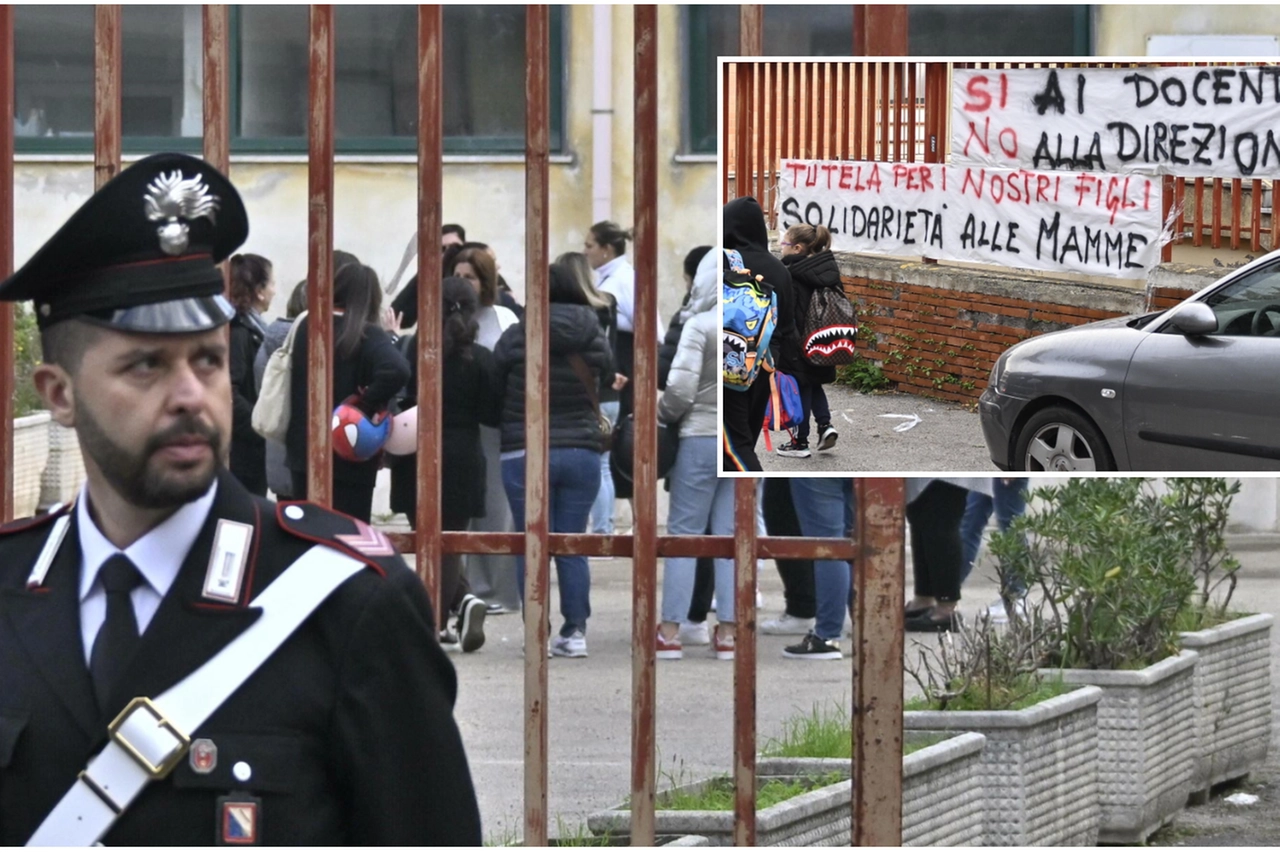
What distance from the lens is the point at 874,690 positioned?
395 centimetres

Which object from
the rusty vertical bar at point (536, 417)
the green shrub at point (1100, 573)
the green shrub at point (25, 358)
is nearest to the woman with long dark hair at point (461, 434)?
the green shrub at point (1100, 573)

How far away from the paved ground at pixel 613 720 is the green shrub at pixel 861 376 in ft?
6.65

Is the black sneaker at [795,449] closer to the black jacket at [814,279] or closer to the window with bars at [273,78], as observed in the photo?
the black jacket at [814,279]

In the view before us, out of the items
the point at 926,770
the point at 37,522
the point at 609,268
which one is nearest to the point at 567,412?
the point at 609,268

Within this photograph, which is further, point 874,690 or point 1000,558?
point 1000,558

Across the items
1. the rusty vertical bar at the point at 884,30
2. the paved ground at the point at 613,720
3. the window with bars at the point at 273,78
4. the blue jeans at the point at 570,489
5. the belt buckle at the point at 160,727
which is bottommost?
the paved ground at the point at 613,720

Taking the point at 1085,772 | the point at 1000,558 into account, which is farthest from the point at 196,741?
the point at 1000,558

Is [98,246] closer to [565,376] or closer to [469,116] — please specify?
[565,376]

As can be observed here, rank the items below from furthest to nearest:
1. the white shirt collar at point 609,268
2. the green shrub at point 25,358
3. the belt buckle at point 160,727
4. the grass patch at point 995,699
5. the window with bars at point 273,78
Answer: the window with bars at point 273,78, the green shrub at point 25,358, the white shirt collar at point 609,268, the grass patch at point 995,699, the belt buckle at point 160,727

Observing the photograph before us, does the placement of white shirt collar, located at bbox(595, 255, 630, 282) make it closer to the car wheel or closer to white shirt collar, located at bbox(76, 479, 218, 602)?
the car wheel

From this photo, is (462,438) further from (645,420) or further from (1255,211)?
(1255,211)

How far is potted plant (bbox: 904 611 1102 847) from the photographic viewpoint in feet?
19.0

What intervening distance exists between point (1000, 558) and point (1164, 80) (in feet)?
12.0

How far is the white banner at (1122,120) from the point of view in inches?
129
